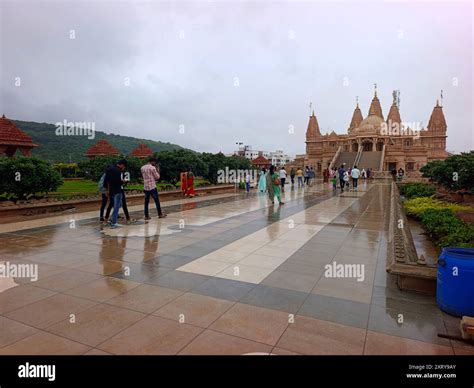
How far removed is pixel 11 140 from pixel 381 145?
51889mm

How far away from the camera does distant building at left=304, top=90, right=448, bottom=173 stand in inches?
1903

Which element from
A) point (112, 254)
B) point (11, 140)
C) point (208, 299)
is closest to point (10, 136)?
point (11, 140)

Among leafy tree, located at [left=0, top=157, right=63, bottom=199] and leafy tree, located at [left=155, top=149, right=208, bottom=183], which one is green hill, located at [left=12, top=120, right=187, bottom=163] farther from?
leafy tree, located at [left=0, top=157, right=63, bottom=199]

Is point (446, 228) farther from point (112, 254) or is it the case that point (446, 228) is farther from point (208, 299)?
point (112, 254)

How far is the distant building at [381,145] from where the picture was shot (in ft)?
159

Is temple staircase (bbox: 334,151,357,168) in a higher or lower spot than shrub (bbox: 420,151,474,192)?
higher

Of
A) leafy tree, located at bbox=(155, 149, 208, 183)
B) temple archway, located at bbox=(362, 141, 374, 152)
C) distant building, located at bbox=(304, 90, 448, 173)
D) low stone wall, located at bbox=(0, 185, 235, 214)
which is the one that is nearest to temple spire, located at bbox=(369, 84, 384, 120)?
distant building, located at bbox=(304, 90, 448, 173)

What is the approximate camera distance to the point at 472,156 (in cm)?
1383

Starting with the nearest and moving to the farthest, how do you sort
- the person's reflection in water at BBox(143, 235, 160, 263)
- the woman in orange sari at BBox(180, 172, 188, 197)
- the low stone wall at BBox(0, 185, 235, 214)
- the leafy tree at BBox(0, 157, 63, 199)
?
the person's reflection in water at BBox(143, 235, 160, 263) → the low stone wall at BBox(0, 185, 235, 214) → the leafy tree at BBox(0, 157, 63, 199) → the woman in orange sari at BBox(180, 172, 188, 197)

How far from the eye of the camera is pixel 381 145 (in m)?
53.9

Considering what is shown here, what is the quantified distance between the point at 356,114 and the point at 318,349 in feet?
245

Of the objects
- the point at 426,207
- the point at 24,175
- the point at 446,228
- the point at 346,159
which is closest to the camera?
the point at 446,228

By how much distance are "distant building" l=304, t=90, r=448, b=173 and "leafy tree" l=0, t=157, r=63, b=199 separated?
40.9 m
